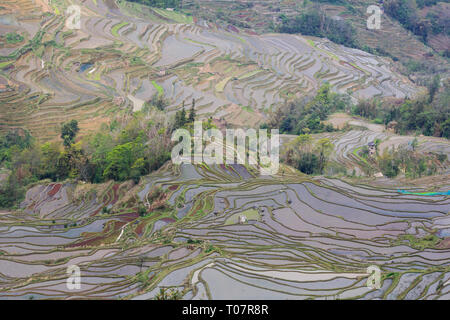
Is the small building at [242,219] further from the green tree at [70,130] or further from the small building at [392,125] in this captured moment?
the small building at [392,125]

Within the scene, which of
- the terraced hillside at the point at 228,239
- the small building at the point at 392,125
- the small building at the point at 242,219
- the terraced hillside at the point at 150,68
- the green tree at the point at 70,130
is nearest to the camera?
the terraced hillside at the point at 228,239

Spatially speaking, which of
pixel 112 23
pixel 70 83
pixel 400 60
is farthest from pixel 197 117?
pixel 400 60

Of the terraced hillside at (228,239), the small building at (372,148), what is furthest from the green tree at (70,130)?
the small building at (372,148)

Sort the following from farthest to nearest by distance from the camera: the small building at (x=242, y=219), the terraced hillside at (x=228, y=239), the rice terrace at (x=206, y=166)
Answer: the small building at (x=242, y=219), the rice terrace at (x=206, y=166), the terraced hillside at (x=228, y=239)

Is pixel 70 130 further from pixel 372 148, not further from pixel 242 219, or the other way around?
pixel 372 148

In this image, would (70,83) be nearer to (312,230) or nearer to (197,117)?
(197,117)
